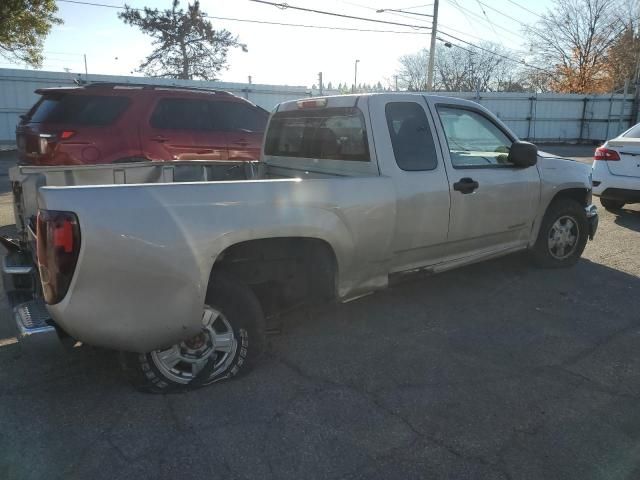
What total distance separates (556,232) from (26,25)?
20361mm

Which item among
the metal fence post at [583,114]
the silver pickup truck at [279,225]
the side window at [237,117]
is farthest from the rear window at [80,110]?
the metal fence post at [583,114]

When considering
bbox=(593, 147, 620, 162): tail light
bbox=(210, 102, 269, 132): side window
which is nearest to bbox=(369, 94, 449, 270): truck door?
bbox=(210, 102, 269, 132): side window

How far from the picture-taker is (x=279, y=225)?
3.04 meters

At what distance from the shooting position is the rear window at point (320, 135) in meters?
3.99

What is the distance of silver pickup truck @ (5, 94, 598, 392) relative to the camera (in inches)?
99.8

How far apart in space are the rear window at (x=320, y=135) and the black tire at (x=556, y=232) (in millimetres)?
2444

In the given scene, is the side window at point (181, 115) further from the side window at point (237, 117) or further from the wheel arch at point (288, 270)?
the wheel arch at point (288, 270)

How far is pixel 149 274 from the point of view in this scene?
258 centimetres

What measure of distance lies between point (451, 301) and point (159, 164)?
112 inches

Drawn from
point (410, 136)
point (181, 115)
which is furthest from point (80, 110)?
point (410, 136)

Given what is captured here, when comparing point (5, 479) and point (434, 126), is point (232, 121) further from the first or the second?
point (5, 479)

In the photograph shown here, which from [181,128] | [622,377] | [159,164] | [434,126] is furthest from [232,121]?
[622,377]

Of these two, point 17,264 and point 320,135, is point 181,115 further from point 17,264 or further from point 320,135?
point 17,264

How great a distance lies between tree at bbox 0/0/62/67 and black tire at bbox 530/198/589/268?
764 inches
